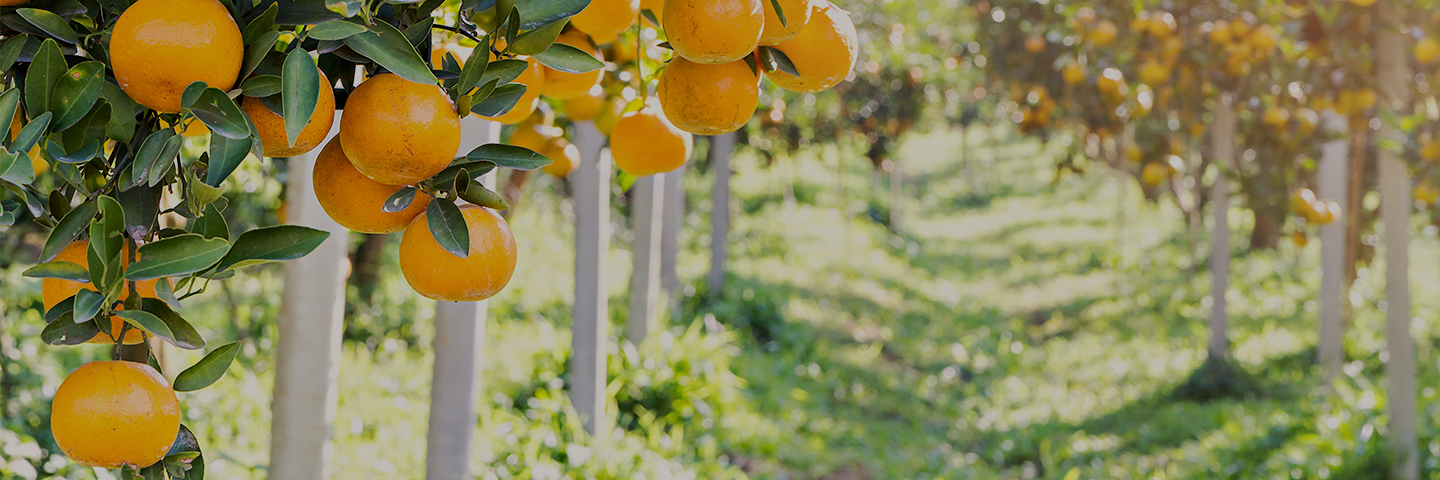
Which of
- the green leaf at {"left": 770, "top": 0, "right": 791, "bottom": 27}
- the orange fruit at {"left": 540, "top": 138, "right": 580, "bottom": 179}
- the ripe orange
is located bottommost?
the orange fruit at {"left": 540, "top": 138, "right": 580, "bottom": 179}

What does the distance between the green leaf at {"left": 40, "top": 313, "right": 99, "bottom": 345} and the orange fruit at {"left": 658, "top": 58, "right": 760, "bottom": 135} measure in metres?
0.43

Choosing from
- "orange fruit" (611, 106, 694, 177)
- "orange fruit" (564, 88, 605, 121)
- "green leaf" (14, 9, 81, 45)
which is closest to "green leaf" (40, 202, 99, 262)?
"green leaf" (14, 9, 81, 45)

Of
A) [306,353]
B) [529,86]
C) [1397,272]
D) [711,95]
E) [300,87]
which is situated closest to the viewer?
[300,87]

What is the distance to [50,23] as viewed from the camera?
55 cm

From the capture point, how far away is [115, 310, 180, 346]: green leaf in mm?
544

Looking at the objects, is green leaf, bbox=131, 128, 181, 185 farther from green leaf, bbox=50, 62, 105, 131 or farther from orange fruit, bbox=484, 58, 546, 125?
orange fruit, bbox=484, 58, 546, 125

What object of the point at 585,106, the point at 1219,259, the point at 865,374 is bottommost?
the point at 865,374

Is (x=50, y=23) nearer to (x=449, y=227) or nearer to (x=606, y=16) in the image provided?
(x=449, y=227)

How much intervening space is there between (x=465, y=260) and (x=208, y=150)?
0.18 m

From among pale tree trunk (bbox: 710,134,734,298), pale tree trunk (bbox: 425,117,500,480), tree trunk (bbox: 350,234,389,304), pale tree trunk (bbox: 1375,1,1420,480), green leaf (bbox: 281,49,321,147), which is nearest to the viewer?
green leaf (bbox: 281,49,321,147)

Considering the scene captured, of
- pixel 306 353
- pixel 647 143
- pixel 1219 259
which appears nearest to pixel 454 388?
pixel 306 353

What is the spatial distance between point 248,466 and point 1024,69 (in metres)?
4.05

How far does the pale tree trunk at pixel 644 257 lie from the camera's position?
4.58 metres

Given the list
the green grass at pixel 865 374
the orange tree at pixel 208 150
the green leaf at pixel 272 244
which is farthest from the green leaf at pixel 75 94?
the green grass at pixel 865 374
